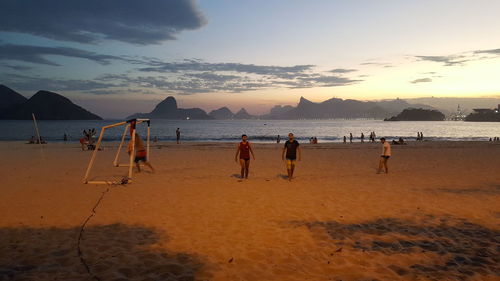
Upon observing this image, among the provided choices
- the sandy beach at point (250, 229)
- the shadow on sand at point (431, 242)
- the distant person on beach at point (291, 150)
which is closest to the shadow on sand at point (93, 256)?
the sandy beach at point (250, 229)

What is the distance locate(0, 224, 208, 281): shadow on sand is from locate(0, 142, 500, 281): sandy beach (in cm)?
2

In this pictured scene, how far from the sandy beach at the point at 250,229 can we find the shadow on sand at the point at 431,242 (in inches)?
0.9

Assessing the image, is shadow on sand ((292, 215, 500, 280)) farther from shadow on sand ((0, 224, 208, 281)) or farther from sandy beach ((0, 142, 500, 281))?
shadow on sand ((0, 224, 208, 281))

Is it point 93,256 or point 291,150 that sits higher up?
point 291,150

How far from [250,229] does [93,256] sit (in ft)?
11.2

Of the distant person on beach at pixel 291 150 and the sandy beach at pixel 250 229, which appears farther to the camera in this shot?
the distant person on beach at pixel 291 150

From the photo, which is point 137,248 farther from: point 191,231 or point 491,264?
point 491,264

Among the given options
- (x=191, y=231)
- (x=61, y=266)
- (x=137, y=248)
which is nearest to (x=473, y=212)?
(x=191, y=231)

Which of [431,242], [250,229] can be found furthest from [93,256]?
[431,242]

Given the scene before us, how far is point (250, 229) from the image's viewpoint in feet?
25.5

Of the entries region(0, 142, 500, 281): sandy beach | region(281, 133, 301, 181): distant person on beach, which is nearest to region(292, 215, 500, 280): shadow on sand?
region(0, 142, 500, 281): sandy beach

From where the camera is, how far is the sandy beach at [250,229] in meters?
5.62

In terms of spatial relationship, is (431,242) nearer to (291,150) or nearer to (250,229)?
(250,229)

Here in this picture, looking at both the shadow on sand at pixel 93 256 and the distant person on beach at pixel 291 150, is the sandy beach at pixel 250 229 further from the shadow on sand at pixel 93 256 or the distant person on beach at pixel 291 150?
the distant person on beach at pixel 291 150
